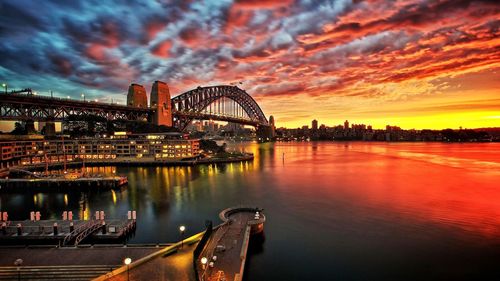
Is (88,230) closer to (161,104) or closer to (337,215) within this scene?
(337,215)

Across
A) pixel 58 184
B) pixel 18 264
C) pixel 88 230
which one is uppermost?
pixel 18 264

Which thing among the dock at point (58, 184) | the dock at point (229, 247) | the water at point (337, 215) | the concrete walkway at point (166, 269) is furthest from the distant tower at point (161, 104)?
the concrete walkway at point (166, 269)

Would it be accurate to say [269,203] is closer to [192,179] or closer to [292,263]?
[292,263]

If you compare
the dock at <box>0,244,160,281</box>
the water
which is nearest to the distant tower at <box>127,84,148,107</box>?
the water

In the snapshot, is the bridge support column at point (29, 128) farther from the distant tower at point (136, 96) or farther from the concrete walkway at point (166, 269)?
the concrete walkway at point (166, 269)

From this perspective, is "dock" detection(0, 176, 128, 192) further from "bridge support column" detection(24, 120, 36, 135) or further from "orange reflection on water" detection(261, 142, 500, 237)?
"bridge support column" detection(24, 120, 36, 135)

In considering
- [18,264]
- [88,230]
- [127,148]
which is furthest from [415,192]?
[127,148]
